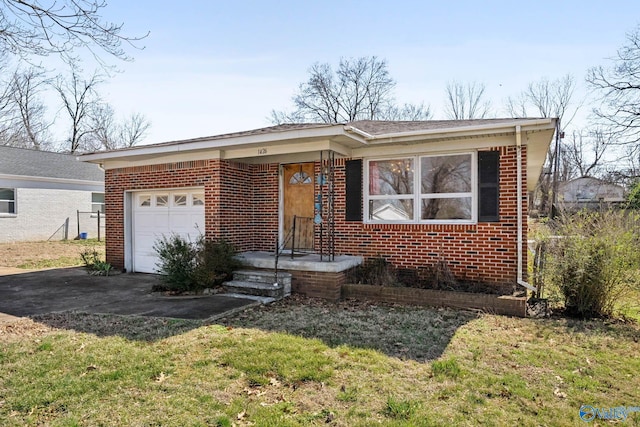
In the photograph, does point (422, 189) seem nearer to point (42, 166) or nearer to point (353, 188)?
point (353, 188)

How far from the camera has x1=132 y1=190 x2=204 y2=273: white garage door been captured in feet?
30.1

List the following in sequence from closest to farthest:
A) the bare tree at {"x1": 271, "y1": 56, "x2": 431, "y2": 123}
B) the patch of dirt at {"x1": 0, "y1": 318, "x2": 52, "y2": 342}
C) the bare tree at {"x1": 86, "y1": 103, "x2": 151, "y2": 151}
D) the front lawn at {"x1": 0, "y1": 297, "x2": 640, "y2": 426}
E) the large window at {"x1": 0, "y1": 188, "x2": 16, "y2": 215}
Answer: the front lawn at {"x1": 0, "y1": 297, "x2": 640, "y2": 426} → the patch of dirt at {"x1": 0, "y1": 318, "x2": 52, "y2": 342} → the large window at {"x1": 0, "y1": 188, "x2": 16, "y2": 215} → the bare tree at {"x1": 271, "y1": 56, "x2": 431, "y2": 123} → the bare tree at {"x1": 86, "y1": 103, "x2": 151, "y2": 151}

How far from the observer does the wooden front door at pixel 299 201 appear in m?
8.94

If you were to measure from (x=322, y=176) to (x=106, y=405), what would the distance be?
18.7 ft

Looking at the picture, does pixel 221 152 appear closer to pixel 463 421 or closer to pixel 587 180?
pixel 463 421

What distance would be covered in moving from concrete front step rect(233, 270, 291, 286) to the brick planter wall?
1.07 meters

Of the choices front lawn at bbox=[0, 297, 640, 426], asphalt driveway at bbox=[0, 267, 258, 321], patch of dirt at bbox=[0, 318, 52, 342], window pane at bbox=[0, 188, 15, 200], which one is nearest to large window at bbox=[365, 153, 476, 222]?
front lawn at bbox=[0, 297, 640, 426]

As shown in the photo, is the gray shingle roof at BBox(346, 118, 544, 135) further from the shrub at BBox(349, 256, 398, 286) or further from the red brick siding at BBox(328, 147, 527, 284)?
the shrub at BBox(349, 256, 398, 286)

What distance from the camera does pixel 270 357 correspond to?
13.7 ft

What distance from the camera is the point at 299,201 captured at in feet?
29.7


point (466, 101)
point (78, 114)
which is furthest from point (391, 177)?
point (78, 114)

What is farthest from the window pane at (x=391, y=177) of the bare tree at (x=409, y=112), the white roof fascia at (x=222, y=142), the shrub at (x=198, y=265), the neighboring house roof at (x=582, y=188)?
the neighboring house roof at (x=582, y=188)

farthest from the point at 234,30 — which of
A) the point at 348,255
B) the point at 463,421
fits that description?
the point at 463,421

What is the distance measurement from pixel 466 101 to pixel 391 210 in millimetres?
29268
